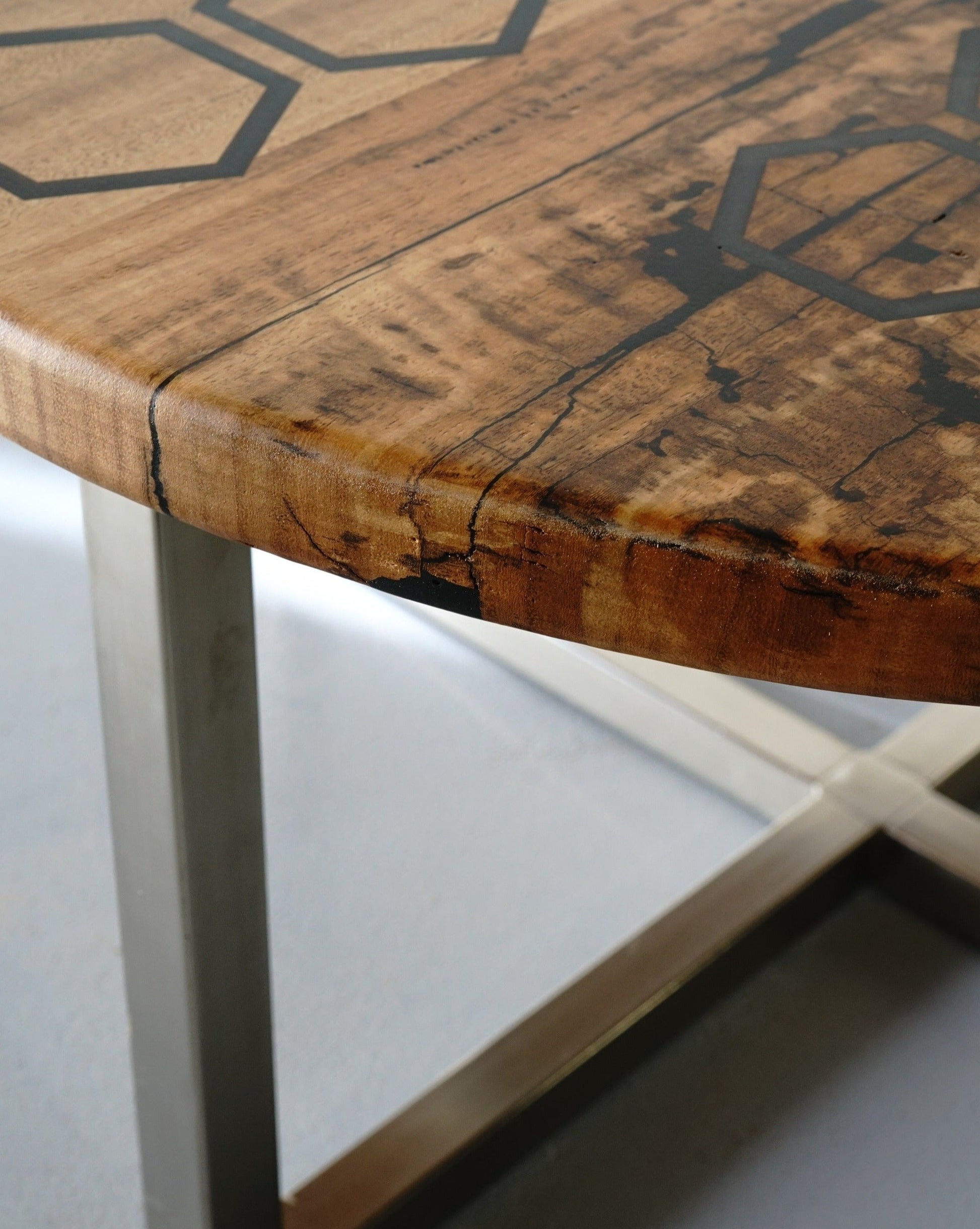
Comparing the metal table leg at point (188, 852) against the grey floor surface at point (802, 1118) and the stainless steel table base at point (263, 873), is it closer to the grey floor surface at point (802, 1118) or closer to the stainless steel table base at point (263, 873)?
the stainless steel table base at point (263, 873)

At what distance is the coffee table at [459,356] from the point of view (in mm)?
367

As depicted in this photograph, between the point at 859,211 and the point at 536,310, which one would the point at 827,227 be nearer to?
the point at 859,211

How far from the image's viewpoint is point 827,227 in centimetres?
51

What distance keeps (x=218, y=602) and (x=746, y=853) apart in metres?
0.59

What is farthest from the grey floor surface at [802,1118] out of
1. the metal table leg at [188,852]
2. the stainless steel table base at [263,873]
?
the metal table leg at [188,852]

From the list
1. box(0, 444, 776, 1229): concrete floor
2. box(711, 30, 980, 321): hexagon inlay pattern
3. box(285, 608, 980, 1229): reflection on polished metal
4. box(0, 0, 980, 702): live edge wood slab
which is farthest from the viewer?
box(0, 444, 776, 1229): concrete floor

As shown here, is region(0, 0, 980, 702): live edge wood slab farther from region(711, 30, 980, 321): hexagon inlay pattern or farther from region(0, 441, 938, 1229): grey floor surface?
region(0, 441, 938, 1229): grey floor surface

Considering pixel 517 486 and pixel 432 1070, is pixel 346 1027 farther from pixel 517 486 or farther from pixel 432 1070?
pixel 517 486

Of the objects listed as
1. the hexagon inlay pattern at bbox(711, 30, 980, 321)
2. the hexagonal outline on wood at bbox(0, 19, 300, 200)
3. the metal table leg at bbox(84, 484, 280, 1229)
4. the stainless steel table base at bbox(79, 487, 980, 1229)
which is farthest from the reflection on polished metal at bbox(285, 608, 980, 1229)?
the hexagonal outline on wood at bbox(0, 19, 300, 200)

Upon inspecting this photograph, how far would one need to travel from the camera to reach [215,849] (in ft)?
1.98

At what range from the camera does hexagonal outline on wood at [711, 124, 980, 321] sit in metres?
0.46

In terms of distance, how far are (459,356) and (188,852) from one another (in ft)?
0.89

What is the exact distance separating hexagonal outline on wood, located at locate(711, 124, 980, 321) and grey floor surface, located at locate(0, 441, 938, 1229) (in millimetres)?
663

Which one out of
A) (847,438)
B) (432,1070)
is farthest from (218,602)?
(432,1070)
